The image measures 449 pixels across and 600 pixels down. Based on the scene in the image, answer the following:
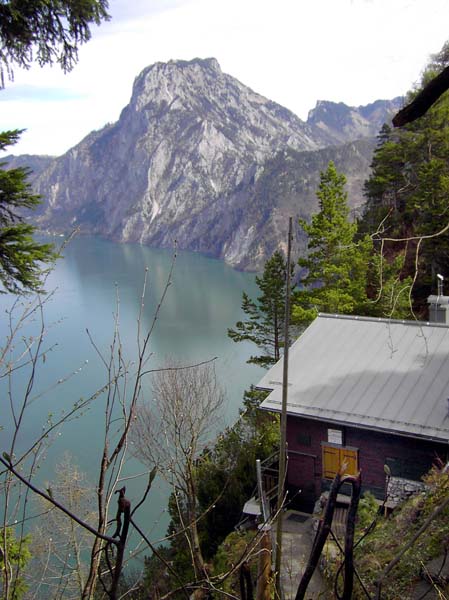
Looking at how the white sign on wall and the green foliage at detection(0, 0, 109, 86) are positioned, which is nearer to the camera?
the green foliage at detection(0, 0, 109, 86)

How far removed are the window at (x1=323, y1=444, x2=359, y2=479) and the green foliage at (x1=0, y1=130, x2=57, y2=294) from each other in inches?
261

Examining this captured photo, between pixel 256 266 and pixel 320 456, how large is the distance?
9240 cm

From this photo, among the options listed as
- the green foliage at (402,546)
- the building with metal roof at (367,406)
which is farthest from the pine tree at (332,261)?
the green foliage at (402,546)

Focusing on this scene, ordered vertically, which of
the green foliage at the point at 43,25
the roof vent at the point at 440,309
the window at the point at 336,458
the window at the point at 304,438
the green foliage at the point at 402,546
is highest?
the green foliage at the point at 43,25

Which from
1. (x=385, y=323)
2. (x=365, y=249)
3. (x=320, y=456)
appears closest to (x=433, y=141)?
(x=365, y=249)

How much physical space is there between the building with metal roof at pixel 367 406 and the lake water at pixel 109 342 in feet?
10.2

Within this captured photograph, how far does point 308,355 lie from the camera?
1212cm

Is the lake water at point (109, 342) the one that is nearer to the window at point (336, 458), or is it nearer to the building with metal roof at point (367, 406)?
the building with metal roof at point (367, 406)

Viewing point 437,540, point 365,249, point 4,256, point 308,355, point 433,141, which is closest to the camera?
point 437,540

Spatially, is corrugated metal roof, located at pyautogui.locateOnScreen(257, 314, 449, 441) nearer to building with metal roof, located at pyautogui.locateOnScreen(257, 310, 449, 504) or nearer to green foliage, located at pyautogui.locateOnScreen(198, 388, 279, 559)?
building with metal roof, located at pyautogui.locateOnScreen(257, 310, 449, 504)

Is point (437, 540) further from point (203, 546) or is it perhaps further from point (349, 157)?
point (349, 157)

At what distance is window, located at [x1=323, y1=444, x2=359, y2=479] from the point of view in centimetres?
1038

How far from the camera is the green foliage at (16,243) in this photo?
20.3ft

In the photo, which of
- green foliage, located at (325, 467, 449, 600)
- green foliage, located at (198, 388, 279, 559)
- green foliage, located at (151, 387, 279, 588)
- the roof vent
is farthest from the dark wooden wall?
the roof vent
